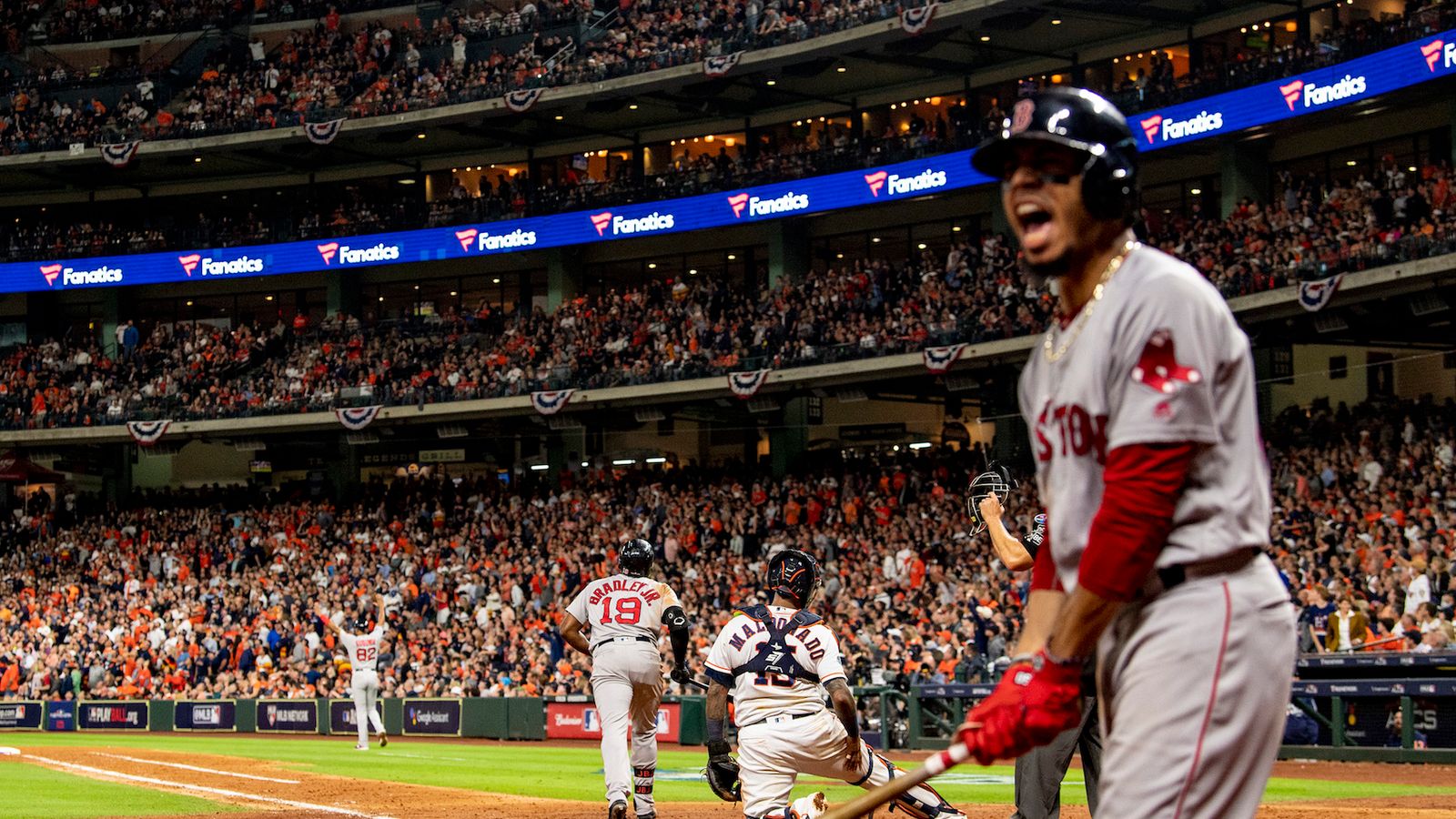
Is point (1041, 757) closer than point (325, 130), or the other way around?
point (1041, 757)

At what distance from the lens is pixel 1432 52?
27.5 metres

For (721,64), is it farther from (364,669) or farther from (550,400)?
(364,669)

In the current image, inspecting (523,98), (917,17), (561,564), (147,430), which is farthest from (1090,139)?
(147,430)

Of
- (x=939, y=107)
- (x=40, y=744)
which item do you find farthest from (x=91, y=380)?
(x=939, y=107)

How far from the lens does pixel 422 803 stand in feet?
46.6

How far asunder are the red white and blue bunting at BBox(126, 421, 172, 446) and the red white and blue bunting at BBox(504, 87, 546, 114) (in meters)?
13.2

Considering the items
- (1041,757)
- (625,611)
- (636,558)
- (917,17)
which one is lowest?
(1041,757)

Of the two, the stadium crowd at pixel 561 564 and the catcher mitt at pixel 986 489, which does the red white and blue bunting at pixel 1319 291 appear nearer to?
the stadium crowd at pixel 561 564

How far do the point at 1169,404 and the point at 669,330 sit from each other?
37.6m

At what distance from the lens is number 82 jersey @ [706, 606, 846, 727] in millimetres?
8789

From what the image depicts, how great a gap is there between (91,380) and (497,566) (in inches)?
737

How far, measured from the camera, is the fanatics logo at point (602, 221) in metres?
42.0

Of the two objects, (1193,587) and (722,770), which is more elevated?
(1193,587)

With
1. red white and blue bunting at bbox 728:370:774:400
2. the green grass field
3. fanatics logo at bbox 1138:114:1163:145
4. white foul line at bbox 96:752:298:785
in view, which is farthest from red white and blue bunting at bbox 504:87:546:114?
white foul line at bbox 96:752:298:785
